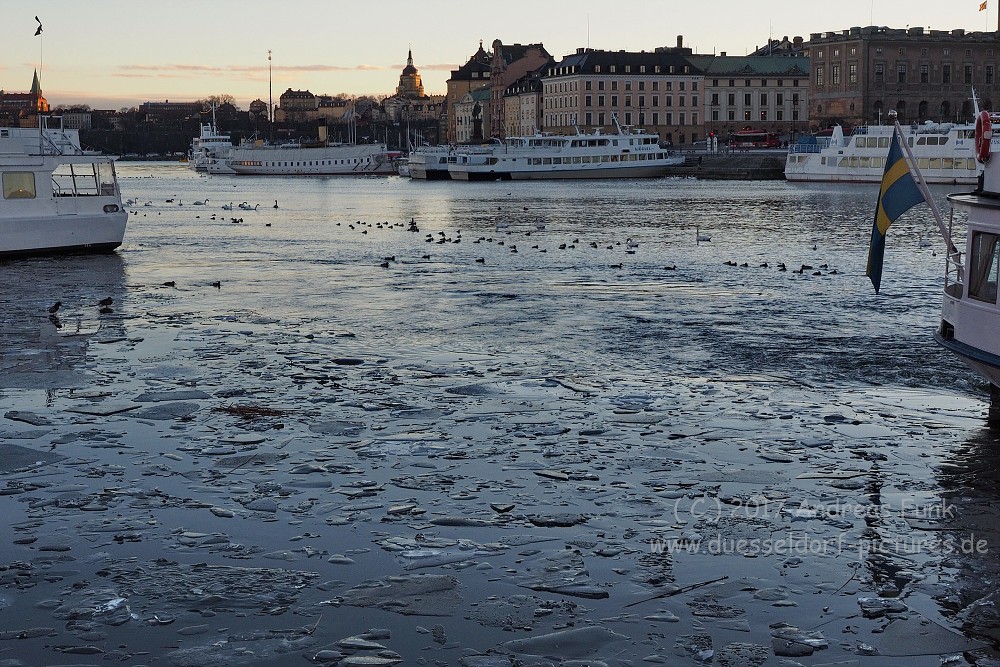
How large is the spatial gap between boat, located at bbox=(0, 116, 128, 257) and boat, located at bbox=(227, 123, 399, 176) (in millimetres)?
122687

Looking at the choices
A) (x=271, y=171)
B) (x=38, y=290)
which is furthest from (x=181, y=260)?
(x=271, y=171)

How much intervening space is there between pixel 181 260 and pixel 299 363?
17635 mm

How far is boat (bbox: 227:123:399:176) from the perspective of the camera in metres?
155

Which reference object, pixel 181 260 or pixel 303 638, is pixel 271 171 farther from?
pixel 303 638

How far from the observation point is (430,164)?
416ft

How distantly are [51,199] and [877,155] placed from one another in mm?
77217

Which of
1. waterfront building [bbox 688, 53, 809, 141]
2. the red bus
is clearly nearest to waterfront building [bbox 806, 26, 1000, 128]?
the red bus

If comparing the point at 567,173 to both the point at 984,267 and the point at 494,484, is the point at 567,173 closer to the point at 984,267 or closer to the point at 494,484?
the point at 984,267

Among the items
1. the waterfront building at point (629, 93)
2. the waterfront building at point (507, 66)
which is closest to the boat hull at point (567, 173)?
the waterfront building at point (629, 93)

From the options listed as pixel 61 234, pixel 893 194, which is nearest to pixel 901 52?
pixel 61 234

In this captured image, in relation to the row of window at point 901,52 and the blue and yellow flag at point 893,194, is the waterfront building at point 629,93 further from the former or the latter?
the blue and yellow flag at point 893,194

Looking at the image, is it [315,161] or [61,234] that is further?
[315,161]

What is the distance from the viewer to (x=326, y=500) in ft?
30.4

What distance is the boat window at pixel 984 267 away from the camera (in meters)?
11.7
